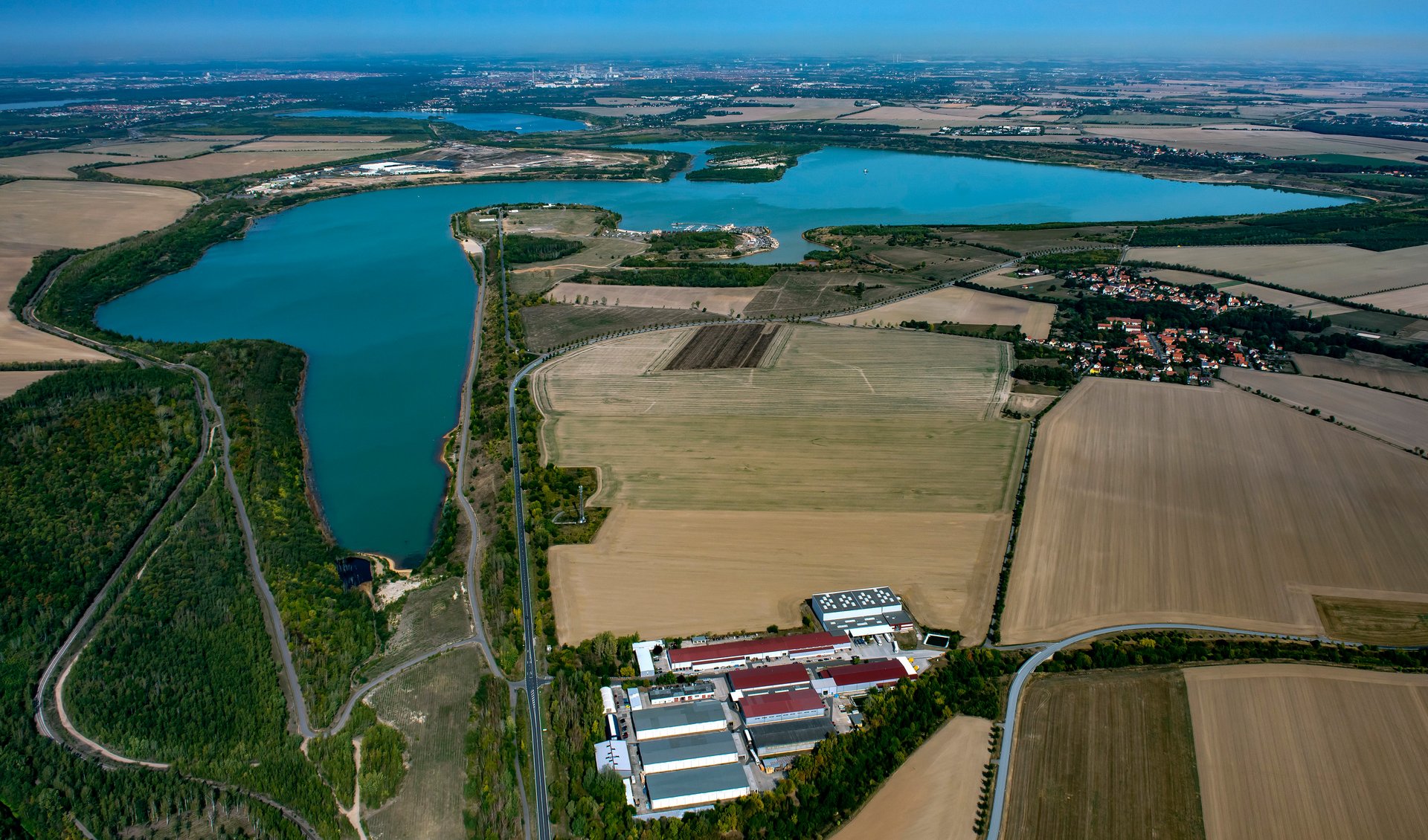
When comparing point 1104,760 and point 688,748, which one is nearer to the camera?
point 1104,760

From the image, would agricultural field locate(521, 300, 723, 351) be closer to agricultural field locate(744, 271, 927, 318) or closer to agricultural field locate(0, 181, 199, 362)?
agricultural field locate(744, 271, 927, 318)

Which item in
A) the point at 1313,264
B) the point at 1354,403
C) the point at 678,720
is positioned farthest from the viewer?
the point at 1313,264

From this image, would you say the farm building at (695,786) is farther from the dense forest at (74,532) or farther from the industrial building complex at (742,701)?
the dense forest at (74,532)

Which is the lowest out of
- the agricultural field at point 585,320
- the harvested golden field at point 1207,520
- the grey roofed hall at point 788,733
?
the grey roofed hall at point 788,733

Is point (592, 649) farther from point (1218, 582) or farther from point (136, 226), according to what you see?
point (136, 226)

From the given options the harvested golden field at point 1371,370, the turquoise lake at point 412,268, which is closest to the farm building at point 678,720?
the turquoise lake at point 412,268

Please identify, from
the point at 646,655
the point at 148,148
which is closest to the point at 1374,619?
the point at 646,655

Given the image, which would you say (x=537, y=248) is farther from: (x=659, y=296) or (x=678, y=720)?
(x=678, y=720)
